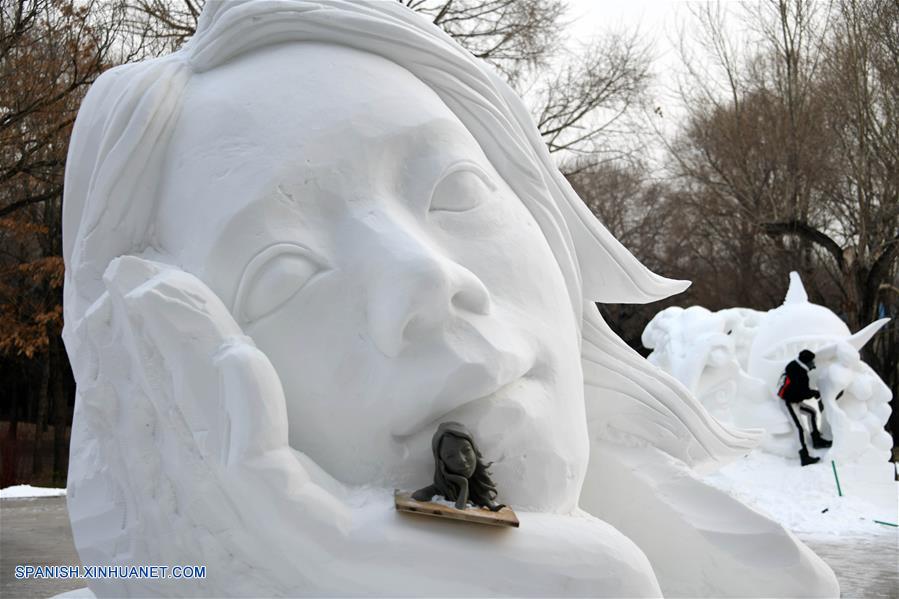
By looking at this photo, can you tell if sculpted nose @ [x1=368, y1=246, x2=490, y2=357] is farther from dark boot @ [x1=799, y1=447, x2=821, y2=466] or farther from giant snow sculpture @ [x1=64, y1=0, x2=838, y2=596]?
dark boot @ [x1=799, y1=447, x2=821, y2=466]

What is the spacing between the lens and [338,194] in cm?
328

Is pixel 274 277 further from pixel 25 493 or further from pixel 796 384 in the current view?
pixel 796 384

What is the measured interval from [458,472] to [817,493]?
8838 millimetres

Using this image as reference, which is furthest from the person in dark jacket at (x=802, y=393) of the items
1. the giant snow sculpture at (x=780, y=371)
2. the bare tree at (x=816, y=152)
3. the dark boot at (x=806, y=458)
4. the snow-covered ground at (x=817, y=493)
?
the bare tree at (x=816, y=152)

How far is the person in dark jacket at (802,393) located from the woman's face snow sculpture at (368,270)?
9020 mm

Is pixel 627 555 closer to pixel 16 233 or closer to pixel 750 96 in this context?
pixel 16 233

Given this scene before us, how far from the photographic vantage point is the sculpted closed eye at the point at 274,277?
3.19 meters

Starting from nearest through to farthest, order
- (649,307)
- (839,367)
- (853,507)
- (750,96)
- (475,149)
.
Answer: (475,149)
(853,507)
(839,367)
(750,96)
(649,307)

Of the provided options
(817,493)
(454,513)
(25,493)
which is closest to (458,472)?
(454,513)

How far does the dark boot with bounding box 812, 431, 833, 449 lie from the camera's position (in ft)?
39.1

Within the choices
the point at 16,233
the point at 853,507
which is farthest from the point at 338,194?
the point at 16,233

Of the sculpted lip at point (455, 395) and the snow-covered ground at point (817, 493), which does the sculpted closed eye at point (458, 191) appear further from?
the snow-covered ground at point (817, 493)

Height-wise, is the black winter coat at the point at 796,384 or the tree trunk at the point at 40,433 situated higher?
the black winter coat at the point at 796,384

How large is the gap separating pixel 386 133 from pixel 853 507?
8391 millimetres
